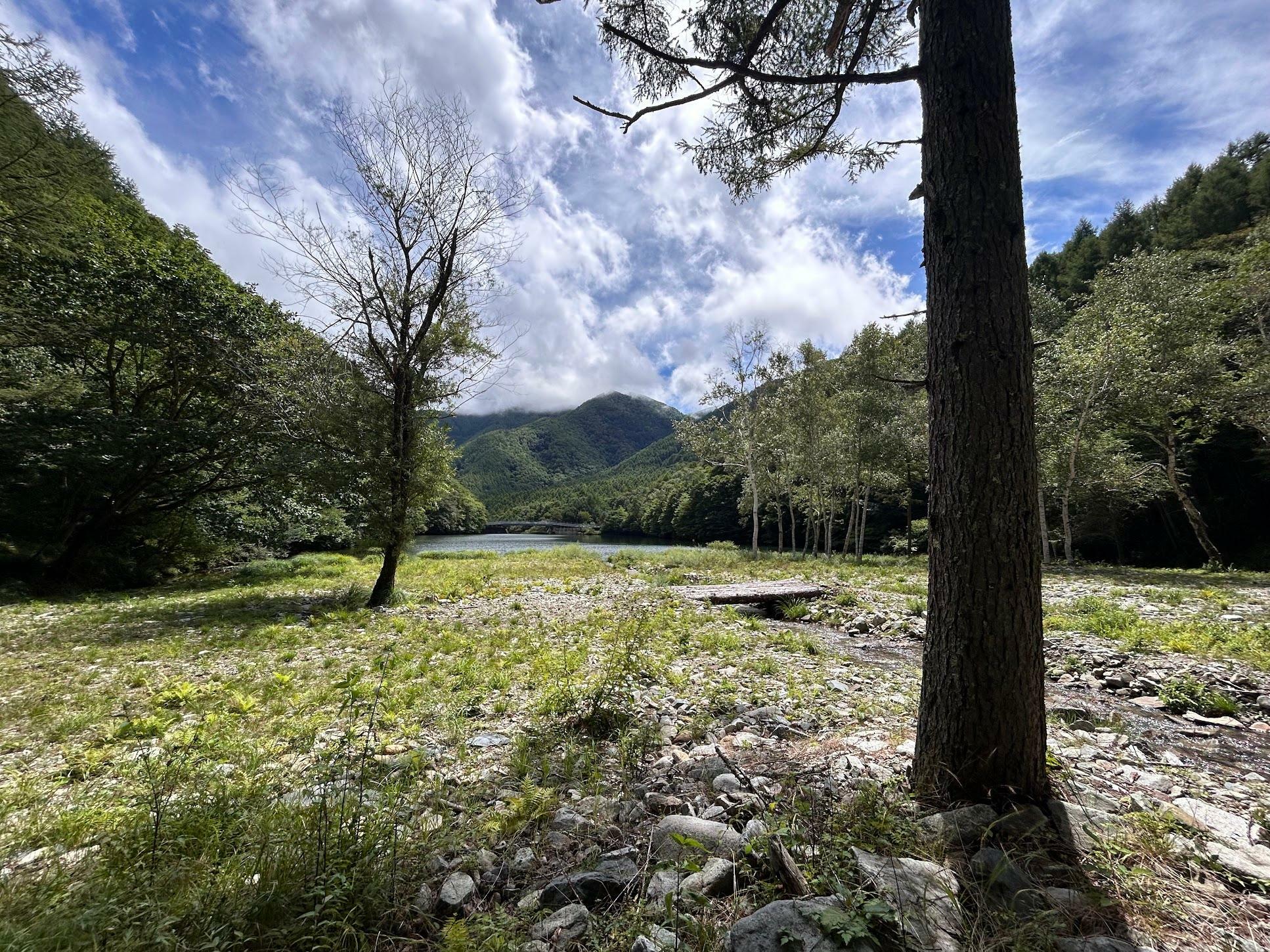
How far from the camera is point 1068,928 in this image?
2152 mm

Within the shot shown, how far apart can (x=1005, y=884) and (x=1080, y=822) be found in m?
0.99

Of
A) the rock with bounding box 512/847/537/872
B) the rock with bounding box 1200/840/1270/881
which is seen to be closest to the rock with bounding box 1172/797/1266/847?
the rock with bounding box 1200/840/1270/881

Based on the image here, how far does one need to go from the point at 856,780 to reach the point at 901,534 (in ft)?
163

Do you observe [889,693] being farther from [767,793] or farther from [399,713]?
[399,713]

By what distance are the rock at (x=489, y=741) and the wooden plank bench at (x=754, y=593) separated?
9515mm

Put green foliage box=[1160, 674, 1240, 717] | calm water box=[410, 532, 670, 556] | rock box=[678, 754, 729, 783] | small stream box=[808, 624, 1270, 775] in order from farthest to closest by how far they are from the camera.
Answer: calm water box=[410, 532, 670, 556] < green foliage box=[1160, 674, 1240, 717] < small stream box=[808, 624, 1270, 775] < rock box=[678, 754, 729, 783]

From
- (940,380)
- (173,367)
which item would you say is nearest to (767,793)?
(940,380)

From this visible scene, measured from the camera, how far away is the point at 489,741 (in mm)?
4719

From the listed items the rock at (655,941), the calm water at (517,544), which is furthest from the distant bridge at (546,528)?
the rock at (655,941)

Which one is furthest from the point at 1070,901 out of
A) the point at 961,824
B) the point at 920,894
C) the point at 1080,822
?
the point at 1080,822

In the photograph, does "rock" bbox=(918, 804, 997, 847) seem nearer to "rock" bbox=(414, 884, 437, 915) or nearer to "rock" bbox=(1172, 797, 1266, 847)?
"rock" bbox=(1172, 797, 1266, 847)

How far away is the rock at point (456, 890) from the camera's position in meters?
2.48

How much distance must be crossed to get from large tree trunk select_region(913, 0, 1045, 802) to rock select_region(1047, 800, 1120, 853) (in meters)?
0.14

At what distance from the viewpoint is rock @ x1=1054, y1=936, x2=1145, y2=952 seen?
198 cm
